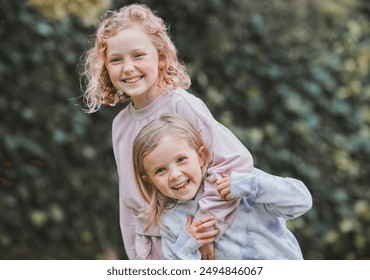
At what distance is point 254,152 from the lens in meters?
3.03

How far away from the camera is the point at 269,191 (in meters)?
1.81

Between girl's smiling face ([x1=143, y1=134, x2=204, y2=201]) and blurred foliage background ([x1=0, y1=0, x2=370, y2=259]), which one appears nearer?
girl's smiling face ([x1=143, y1=134, x2=204, y2=201])

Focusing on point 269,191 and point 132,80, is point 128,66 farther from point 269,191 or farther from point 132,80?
point 269,191

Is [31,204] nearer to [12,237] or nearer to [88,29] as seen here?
[12,237]

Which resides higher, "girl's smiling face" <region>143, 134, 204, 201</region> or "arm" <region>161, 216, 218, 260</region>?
"girl's smiling face" <region>143, 134, 204, 201</region>

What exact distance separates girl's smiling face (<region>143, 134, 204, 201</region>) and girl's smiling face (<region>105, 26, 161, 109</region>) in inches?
5.8

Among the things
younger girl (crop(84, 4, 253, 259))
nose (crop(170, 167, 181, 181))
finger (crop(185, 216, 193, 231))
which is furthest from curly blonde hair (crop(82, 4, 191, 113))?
finger (crop(185, 216, 193, 231))

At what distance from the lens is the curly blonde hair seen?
6.04 feet

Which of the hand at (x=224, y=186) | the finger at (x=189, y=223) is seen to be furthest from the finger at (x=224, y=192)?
the finger at (x=189, y=223)

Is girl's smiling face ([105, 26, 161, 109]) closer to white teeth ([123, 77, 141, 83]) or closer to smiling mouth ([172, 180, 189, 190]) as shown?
white teeth ([123, 77, 141, 83])

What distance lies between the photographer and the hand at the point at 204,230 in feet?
5.99

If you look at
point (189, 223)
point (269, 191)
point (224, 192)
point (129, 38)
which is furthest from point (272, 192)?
point (129, 38)

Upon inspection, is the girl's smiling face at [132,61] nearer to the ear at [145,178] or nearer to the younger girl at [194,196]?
the younger girl at [194,196]
